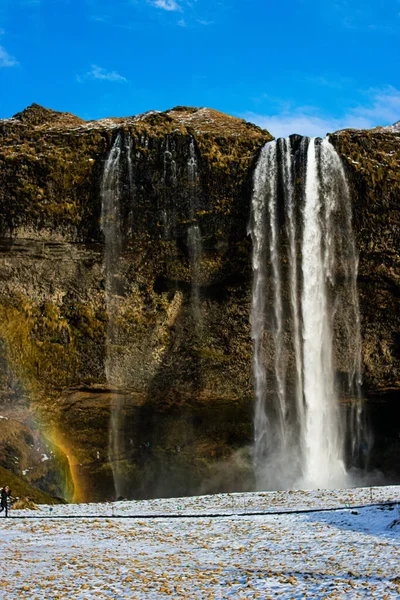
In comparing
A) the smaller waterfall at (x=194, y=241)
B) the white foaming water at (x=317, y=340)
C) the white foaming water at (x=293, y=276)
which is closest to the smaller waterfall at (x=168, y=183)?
the smaller waterfall at (x=194, y=241)

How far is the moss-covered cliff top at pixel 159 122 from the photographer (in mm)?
43875

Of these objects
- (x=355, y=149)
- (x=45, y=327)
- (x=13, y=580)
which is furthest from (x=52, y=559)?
(x=355, y=149)

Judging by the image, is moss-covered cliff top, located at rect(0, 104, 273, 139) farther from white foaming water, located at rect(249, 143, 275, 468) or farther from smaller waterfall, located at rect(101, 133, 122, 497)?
smaller waterfall, located at rect(101, 133, 122, 497)

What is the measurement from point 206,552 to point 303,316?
1052 inches

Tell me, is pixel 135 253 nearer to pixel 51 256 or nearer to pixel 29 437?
pixel 51 256

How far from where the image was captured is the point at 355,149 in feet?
142

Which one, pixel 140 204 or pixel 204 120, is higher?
pixel 204 120

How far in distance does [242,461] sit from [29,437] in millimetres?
13140

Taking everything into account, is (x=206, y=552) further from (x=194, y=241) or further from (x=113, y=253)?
(x=113, y=253)

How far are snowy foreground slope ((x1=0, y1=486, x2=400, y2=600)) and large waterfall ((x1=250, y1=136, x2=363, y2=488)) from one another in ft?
54.2

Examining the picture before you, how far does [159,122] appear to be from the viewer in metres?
44.6

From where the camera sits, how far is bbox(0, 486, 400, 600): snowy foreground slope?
14.9m

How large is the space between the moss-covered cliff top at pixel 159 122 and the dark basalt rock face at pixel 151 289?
7.8 inches

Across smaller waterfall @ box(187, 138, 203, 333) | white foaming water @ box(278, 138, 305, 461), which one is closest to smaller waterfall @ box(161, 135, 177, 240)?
smaller waterfall @ box(187, 138, 203, 333)
